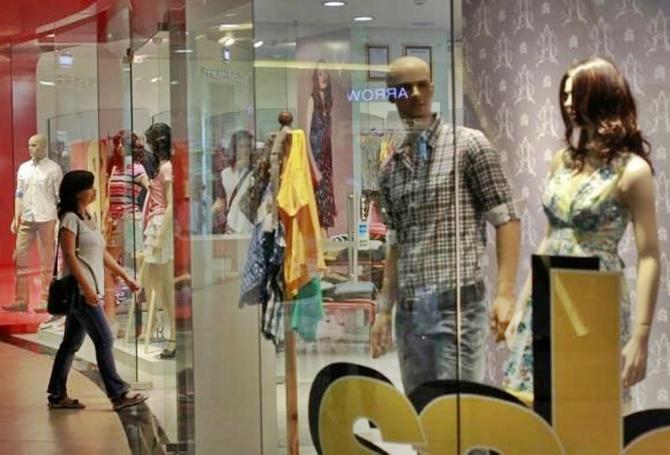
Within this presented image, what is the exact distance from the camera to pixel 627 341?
2.90 meters

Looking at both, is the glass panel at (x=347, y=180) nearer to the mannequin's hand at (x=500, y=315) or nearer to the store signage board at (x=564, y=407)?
the store signage board at (x=564, y=407)

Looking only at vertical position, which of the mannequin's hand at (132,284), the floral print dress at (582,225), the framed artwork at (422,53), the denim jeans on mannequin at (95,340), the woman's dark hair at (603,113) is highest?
the framed artwork at (422,53)

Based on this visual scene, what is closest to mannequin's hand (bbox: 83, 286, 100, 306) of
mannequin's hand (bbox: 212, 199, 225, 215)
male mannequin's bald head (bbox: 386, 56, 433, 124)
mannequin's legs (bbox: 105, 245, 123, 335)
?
mannequin's legs (bbox: 105, 245, 123, 335)

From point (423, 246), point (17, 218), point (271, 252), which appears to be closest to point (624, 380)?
point (423, 246)

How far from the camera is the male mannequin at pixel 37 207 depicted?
30.7 feet

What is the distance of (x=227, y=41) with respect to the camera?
4184mm

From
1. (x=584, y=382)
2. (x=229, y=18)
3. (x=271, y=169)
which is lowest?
(x=584, y=382)

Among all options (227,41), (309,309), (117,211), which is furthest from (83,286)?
(309,309)

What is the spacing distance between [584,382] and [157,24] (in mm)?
3047

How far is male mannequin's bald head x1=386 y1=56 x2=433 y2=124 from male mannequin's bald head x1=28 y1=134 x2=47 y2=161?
675cm

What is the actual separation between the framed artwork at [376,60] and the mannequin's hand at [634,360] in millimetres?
1172

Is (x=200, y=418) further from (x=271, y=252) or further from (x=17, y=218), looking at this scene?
(x=17, y=218)

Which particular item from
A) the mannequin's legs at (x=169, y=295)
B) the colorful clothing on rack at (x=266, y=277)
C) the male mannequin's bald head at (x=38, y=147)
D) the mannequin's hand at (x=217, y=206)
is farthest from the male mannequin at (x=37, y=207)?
the colorful clothing on rack at (x=266, y=277)

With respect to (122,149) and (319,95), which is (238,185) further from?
(122,149)
